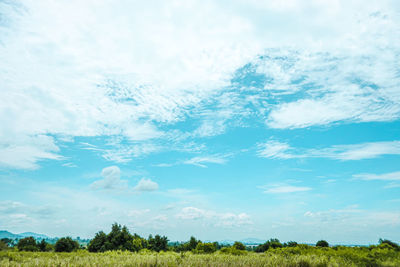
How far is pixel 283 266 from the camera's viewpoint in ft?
38.9

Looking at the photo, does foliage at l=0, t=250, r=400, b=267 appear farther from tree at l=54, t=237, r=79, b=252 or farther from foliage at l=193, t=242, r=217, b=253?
tree at l=54, t=237, r=79, b=252

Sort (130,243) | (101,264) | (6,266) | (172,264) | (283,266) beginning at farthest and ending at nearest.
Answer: (130,243)
(283,266)
(172,264)
(101,264)
(6,266)

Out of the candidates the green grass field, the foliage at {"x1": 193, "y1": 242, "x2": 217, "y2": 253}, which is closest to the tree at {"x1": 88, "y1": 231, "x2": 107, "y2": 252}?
the foliage at {"x1": 193, "y1": 242, "x2": 217, "y2": 253}

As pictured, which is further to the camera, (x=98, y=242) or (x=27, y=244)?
(x=27, y=244)

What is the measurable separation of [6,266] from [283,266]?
10.2 m

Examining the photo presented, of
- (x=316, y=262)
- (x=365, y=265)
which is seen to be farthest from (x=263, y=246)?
(x=316, y=262)

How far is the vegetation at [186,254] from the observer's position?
10312 mm

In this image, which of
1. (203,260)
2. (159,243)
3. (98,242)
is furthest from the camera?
(159,243)

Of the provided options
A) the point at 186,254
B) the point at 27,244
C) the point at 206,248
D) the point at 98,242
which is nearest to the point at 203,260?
the point at 186,254

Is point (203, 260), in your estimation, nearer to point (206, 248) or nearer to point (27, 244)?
point (206, 248)

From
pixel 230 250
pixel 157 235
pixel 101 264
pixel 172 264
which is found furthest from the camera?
pixel 157 235

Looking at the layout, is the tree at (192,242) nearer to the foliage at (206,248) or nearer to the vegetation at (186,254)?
the vegetation at (186,254)

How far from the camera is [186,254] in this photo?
56.8ft

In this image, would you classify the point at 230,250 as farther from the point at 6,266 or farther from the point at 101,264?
the point at 6,266
